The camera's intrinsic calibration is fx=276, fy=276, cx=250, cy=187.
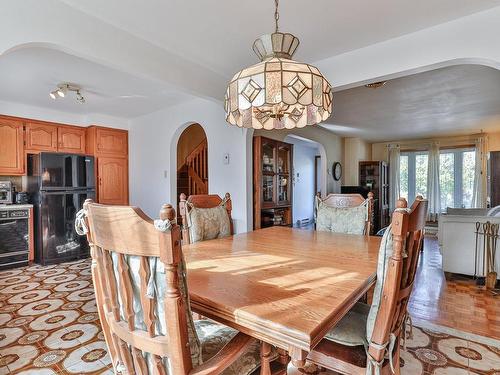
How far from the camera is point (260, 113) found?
5.68ft

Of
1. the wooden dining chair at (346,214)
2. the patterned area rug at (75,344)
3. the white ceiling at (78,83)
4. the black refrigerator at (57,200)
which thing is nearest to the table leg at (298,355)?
the patterned area rug at (75,344)

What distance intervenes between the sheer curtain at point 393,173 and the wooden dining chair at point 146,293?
7329mm

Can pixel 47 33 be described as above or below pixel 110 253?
above

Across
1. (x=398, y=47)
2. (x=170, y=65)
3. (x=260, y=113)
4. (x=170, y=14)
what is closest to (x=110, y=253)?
(x=260, y=113)

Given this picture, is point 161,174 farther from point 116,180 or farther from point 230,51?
point 230,51

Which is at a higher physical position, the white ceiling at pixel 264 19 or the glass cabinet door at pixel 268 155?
the white ceiling at pixel 264 19

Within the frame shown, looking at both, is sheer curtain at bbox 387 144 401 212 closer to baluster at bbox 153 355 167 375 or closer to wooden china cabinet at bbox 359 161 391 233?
wooden china cabinet at bbox 359 161 391 233

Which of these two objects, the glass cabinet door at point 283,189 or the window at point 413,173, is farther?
the window at point 413,173

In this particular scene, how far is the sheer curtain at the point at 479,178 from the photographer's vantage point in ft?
20.1

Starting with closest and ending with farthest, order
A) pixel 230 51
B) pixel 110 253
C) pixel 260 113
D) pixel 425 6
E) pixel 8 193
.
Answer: pixel 110 253, pixel 260 113, pixel 425 6, pixel 230 51, pixel 8 193

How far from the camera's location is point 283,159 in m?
4.21

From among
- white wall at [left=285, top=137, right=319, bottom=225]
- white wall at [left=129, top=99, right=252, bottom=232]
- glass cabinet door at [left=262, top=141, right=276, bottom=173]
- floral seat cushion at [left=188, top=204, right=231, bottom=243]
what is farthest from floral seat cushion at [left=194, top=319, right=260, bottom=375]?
white wall at [left=285, top=137, right=319, bottom=225]

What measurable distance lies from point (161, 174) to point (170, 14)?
2.69 meters

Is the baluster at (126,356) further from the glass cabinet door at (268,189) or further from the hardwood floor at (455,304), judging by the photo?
the glass cabinet door at (268,189)
